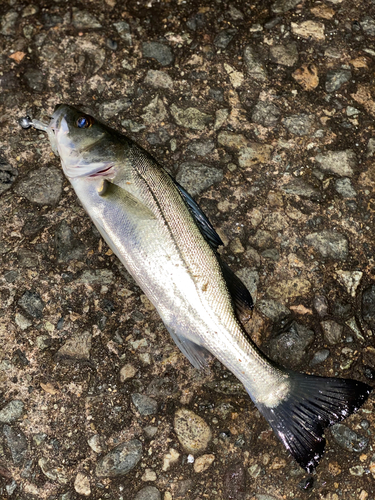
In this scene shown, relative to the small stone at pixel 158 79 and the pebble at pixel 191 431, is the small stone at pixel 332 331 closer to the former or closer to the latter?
the pebble at pixel 191 431

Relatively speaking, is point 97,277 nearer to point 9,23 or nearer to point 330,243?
point 330,243

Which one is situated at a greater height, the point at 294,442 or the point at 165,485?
the point at 294,442

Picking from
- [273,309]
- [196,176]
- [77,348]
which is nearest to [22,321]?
[77,348]

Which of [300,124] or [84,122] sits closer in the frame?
[84,122]

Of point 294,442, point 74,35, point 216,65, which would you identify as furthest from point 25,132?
point 294,442

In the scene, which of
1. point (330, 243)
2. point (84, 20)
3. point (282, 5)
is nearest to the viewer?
point (330, 243)

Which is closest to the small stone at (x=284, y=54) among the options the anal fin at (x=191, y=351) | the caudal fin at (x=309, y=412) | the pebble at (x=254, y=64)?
the pebble at (x=254, y=64)

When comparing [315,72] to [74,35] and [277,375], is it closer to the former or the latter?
[74,35]
